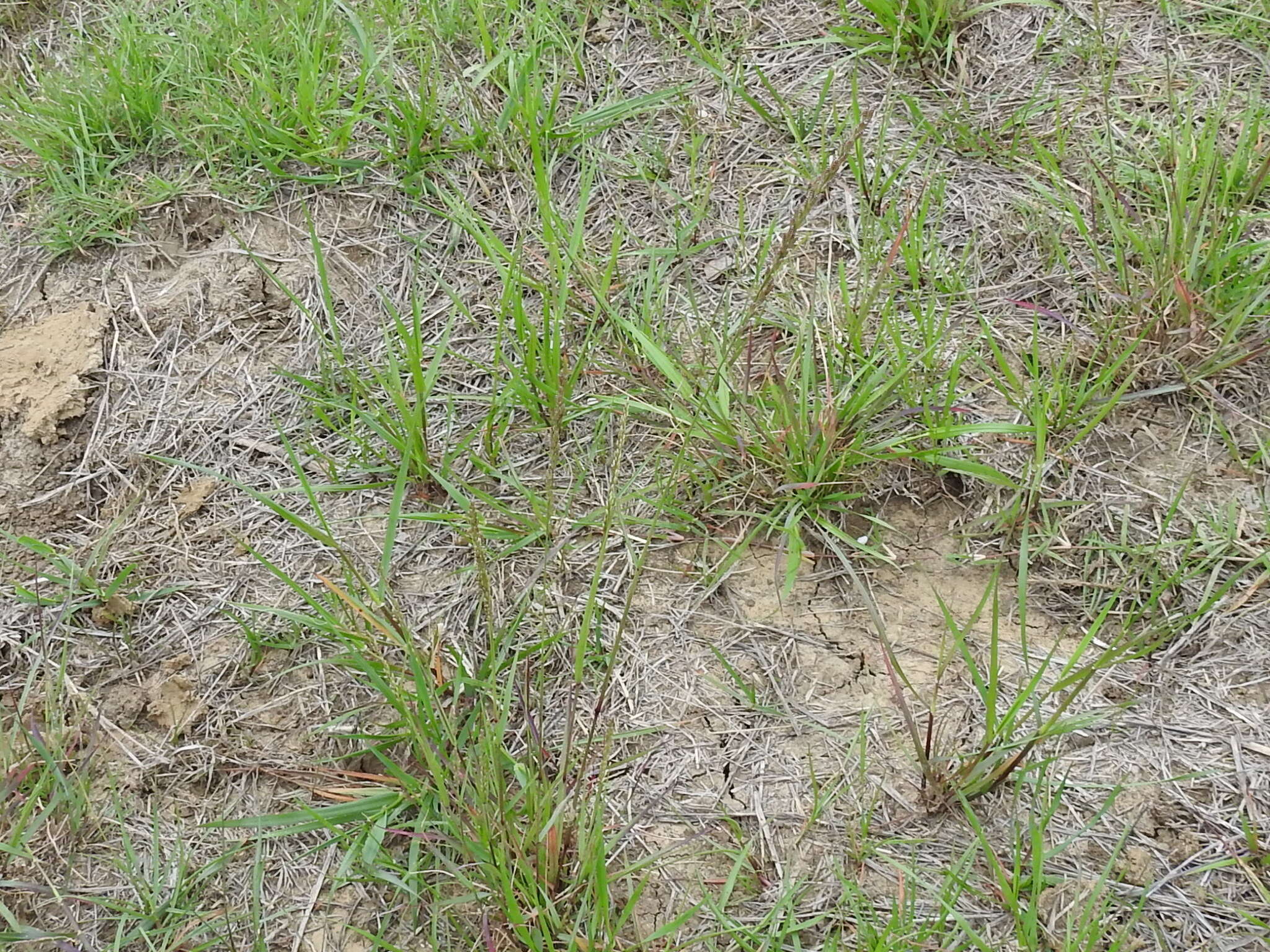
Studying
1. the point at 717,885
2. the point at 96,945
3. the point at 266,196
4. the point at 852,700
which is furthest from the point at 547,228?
the point at 96,945

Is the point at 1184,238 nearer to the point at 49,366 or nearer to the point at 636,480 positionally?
the point at 636,480

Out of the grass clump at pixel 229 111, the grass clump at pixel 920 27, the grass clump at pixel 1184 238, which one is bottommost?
the grass clump at pixel 1184 238

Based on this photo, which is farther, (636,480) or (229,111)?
(229,111)

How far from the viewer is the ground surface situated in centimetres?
149

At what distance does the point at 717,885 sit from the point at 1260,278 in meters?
1.45

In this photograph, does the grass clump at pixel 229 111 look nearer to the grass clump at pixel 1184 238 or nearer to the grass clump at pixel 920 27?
the grass clump at pixel 920 27

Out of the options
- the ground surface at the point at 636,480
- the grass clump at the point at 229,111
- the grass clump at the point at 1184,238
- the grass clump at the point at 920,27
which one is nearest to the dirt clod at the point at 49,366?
the ground surface at the point at 636,480

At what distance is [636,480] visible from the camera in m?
1.86

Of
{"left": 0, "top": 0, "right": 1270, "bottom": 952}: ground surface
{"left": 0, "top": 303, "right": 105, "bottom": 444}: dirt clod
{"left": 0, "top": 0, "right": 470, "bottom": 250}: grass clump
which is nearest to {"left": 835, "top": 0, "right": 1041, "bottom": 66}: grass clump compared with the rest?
{"left": 0, "top": 0, "right": 1270, "bottom": 952}: ground surface

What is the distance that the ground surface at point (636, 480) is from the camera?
149 centimetres

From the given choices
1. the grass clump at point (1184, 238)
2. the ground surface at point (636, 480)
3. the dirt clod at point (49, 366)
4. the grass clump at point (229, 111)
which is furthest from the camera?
the grass clump at point (229, 111)

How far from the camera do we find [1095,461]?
1.80 meters

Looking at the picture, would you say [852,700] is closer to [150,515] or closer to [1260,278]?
[1260,278]

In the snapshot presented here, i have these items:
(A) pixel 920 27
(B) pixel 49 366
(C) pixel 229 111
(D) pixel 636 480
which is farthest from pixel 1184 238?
(B) pixel 49 366
